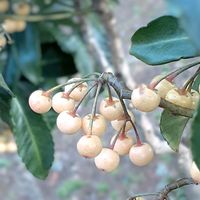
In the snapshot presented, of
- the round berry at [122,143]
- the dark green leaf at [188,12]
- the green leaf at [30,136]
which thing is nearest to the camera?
the dark green leaf at [188,12]

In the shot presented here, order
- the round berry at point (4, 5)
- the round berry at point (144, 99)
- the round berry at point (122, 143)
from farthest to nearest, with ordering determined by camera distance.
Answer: the round berry at point (4, 5), the round berry at point (122, 143), the round berry at point (144, 99)

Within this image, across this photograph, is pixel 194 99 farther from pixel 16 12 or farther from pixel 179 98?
pixel 16 12

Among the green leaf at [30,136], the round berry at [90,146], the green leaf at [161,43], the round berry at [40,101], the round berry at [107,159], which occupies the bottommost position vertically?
the green leaf at [30,136]

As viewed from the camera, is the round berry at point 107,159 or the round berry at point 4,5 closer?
the round berry at point 107,159

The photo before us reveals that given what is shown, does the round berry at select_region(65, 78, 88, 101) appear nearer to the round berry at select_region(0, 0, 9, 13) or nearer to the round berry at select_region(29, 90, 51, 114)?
the round berry at select_region(29, 90, 51, 114)

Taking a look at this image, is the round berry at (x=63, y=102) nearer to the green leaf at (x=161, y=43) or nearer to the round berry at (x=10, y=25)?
the green leaf at (x=161, y=43)

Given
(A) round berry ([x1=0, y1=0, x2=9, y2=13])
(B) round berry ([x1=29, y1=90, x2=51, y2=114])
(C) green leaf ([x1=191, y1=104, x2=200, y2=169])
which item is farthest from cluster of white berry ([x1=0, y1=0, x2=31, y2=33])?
(C) green leaf ([x1=191, y1=104, x2=200, y2=169])

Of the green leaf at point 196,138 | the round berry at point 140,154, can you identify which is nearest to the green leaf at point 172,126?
the round berry at point 140,154
